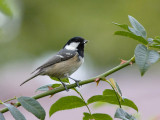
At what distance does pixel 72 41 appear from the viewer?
2.55 metres

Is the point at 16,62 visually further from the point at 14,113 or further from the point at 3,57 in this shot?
the point at 14,113

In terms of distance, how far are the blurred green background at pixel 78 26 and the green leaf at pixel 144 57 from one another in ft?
30.5

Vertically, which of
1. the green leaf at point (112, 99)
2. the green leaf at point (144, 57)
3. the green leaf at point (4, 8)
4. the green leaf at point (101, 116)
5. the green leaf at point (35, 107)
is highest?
the green leaf at point (4, 8)

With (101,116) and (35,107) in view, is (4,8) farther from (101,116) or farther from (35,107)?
(101,116)

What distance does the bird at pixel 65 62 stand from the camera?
208cm

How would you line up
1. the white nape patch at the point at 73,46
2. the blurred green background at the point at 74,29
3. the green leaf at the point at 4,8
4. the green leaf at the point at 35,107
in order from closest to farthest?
the green leaf at the point at 35,107 < the green leaf at the point at 4,8 < the white nape patch at the point at 73,46 < the blurred green background at the point at 74,29

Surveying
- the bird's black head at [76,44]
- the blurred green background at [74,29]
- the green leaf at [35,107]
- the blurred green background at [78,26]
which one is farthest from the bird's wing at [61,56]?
the blurred green background at [78,26]

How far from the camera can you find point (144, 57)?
0.93 metres

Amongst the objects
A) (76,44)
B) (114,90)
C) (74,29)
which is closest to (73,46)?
(76,44)

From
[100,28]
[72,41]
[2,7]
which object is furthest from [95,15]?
[2,7]

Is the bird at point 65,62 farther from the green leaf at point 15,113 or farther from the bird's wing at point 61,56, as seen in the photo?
the green leaf at point 15,113

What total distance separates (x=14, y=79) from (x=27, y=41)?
411 cm

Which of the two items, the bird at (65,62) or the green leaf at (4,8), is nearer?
the green leaf at (4,8)

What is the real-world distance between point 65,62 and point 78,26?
8.70 m
